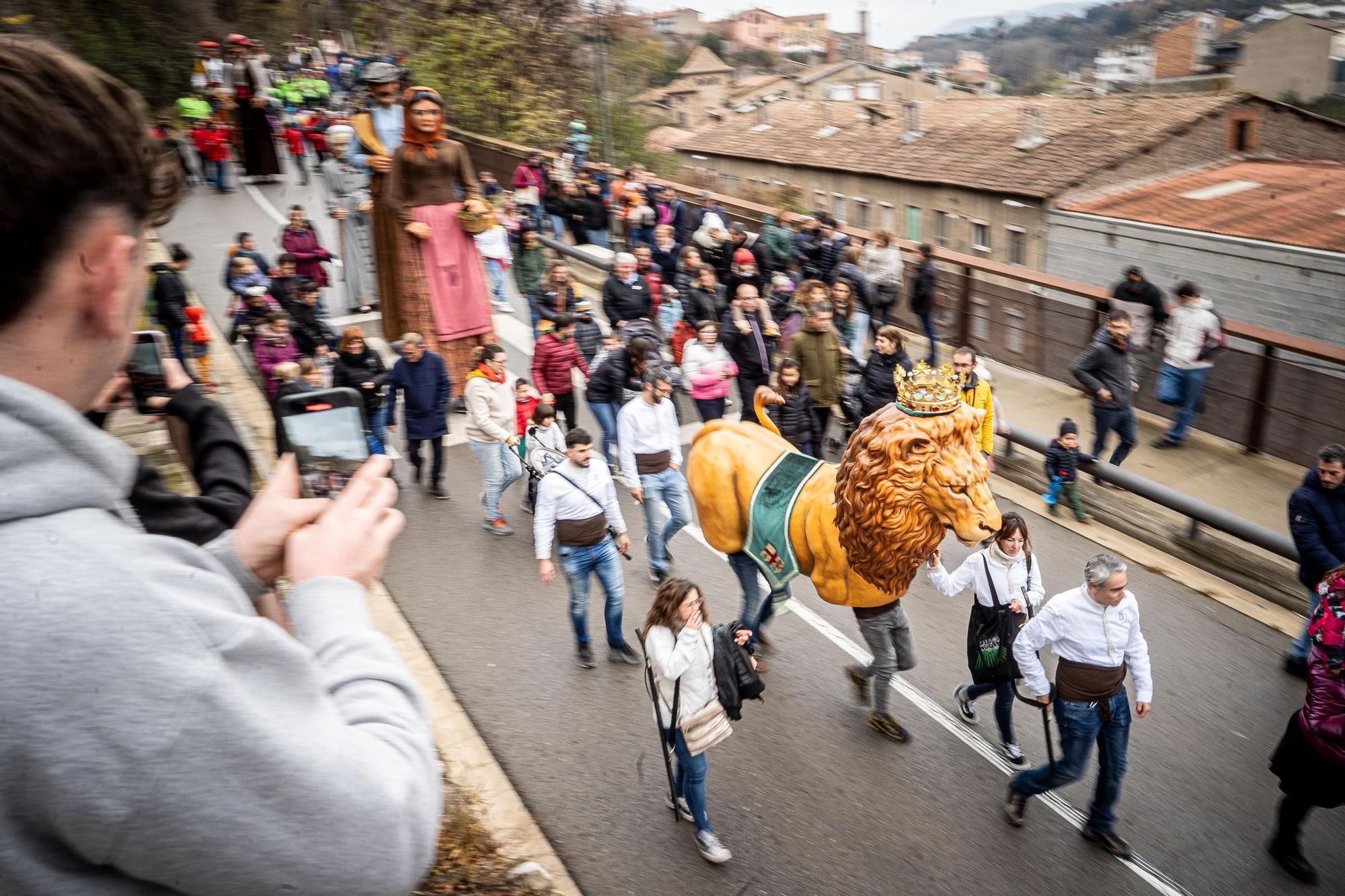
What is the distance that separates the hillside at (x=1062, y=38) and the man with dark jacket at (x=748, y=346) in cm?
7771

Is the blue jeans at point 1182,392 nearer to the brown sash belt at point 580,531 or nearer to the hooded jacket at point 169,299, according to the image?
the brown sash belt at point 580,531

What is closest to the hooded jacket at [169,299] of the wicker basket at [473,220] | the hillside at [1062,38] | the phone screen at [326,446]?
the wicker basket at [473,220]

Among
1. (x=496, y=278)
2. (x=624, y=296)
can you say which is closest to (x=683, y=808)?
(x=624, y=296)

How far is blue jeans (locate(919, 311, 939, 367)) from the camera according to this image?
13656mm

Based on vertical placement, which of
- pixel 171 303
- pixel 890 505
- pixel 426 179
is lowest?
pixel 890 505

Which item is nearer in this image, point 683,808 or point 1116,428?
point 683,808

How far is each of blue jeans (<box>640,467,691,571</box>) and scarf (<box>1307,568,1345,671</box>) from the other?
473 cm

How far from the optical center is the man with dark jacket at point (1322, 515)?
677cm

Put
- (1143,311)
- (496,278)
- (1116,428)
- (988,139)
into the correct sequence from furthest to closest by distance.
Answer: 1. (988,139)
2. (496,278)
3. (1143,311)
4. (1116,428)

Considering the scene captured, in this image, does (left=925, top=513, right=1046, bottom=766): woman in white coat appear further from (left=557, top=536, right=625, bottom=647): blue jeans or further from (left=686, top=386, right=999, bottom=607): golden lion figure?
(left=557, top=536, right=625, bottom=647): blue jeans

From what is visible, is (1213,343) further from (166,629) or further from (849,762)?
(166,629)

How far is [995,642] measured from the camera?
20.2ft

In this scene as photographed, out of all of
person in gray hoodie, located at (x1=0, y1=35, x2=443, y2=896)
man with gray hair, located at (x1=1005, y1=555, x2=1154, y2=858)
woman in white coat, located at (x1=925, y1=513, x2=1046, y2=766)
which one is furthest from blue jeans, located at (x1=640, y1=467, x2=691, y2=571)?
person in gray hoodie, located at (x1=0, y1=35, x2=443, y2=896)

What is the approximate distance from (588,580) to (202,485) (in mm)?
5447
